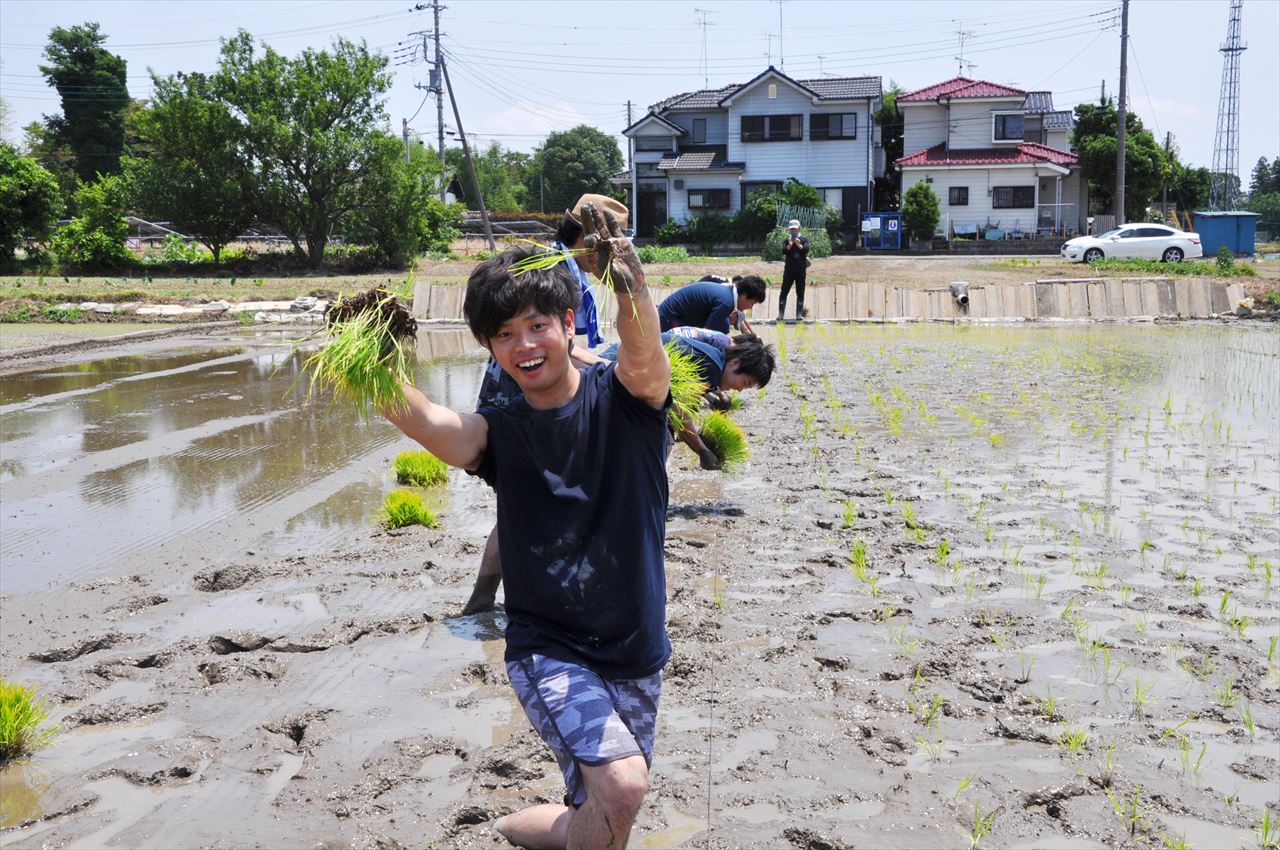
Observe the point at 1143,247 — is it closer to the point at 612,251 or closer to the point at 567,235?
the point at 567,235

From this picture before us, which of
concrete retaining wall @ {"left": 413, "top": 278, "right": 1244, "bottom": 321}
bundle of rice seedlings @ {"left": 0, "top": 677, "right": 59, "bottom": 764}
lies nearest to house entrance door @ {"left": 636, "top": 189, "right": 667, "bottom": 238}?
concrete retaining wall @ {"left": 413, "top": 278, "right": 1244, "bottom": 321}

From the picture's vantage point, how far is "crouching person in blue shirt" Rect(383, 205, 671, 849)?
8.29 ft

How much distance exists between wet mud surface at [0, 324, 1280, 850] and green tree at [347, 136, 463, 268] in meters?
25.1

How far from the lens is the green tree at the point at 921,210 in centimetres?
3847

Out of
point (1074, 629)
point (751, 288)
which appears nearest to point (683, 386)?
point (1074, 629)

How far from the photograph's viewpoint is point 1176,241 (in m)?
31.1

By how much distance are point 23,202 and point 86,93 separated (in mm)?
25717

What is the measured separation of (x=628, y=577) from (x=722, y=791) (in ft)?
3.72

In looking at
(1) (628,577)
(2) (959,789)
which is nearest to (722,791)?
(2) (959,789)

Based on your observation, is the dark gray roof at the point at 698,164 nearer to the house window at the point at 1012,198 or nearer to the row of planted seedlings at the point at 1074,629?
the house window at the point at 1012,198

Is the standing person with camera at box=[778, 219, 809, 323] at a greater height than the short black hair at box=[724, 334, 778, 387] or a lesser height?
greater

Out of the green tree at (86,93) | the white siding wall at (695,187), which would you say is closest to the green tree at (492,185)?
the green tree at (86,93)

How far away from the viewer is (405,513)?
21.4ft

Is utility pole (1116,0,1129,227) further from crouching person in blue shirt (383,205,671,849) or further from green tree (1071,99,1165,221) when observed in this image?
crouching person in blue shirt (383,205,671,849)
